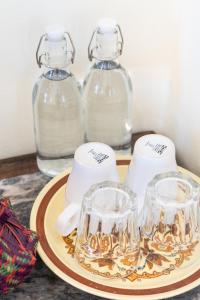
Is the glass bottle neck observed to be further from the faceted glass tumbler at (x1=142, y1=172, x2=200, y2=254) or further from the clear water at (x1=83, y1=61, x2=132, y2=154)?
the faceted glass tumbler at (x1=142, y1=172, x2=200, y2=254)

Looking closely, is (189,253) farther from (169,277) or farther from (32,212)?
(32,212)

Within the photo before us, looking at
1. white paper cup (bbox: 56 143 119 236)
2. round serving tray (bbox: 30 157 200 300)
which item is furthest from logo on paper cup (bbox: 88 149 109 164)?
round serving tray (bbox: 30 157 200 300)

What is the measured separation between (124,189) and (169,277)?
0.12m

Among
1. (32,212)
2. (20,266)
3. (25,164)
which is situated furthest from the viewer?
(25,164)

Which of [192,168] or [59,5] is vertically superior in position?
[59,5]

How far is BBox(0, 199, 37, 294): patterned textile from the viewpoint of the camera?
1.75 feet

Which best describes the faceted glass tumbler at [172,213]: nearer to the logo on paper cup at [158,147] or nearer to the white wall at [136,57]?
the logo on paper cup at [158,147]

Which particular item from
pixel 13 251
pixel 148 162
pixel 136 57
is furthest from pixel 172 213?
pixel 136 57

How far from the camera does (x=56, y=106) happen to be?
73 cm

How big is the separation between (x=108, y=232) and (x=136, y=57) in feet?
1.06

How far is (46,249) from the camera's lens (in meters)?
0.61

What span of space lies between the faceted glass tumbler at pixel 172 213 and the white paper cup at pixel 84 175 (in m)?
0.06

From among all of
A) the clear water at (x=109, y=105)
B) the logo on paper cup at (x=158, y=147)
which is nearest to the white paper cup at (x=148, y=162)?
the logo on paper cup at (x=158, y=147)

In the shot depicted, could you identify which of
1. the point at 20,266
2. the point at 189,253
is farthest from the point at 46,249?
the point at 189,253
